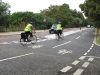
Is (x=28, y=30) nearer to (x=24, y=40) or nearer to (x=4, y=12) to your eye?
(x=24, y=40)

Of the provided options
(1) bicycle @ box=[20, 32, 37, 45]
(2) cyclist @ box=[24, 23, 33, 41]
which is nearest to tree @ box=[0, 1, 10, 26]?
(1) bicycle @ box=[20, 32, 37, 45]

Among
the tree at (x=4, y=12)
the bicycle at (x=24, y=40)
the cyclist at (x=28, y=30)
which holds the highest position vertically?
the tree at (x=4, y=12)

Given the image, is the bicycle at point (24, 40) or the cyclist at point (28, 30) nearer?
the bicycle at point (24, 40)

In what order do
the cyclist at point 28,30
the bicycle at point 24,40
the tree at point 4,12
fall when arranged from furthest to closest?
the tree at point 4,12, the cyclist at point 28,30, the bicycle at point 24,40

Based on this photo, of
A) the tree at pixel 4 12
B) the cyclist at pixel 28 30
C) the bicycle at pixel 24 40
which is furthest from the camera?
the tree at pixel 4 12

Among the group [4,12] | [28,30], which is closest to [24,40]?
[28,30]

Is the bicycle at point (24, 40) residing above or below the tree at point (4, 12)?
below

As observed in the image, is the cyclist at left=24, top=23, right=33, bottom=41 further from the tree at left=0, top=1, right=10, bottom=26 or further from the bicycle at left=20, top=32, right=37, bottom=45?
the tree at left=0, top=1, right=10, bottom=26

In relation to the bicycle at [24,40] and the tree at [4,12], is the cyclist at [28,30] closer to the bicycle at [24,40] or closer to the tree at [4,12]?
the bicycle at [24,40]

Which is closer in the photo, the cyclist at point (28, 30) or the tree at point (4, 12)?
the cyclist at point (28, 30)

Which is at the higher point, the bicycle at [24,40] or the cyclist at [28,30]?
the cyclist at [28,30]

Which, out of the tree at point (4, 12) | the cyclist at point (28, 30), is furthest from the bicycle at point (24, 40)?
the tree at point (4, 12)

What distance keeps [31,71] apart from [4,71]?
84cm

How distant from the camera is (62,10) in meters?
144
